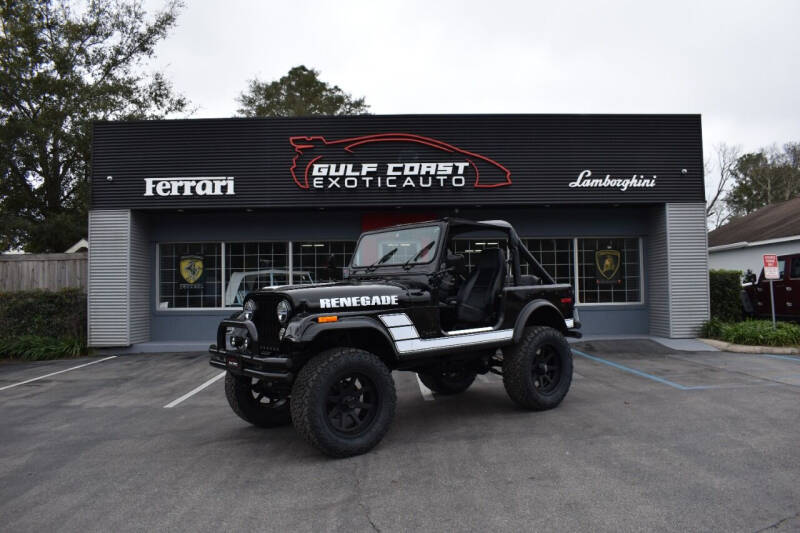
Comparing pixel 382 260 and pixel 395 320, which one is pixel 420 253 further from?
pixel 395 320

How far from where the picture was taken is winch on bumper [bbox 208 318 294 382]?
407cm

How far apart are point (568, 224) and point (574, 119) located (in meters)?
2.45

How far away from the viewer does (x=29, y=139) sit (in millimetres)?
17344

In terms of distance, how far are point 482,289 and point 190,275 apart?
8960 millimetres

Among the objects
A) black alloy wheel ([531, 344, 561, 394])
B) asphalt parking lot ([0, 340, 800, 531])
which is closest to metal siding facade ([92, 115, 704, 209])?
asphalt parking lot ([0, 340, 800, 531])

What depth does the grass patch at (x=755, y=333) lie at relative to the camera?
1020 cm

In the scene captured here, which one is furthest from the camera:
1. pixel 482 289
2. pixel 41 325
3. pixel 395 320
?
pixel 41 325

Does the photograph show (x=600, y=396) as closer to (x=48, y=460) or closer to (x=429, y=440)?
(x=429, y=440)

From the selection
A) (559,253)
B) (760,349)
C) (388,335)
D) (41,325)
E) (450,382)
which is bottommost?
(760,349)

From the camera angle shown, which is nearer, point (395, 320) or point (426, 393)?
point (395, 320)

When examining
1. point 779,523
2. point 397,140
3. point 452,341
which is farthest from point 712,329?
point 779,523

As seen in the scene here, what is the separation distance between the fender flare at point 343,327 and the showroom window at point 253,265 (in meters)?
8.28

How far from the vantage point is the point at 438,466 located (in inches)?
158

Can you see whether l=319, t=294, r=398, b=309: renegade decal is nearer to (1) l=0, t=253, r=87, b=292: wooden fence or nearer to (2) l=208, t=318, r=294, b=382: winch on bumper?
(2) l=208, t=318, r=294, b=382: winch on bumper
